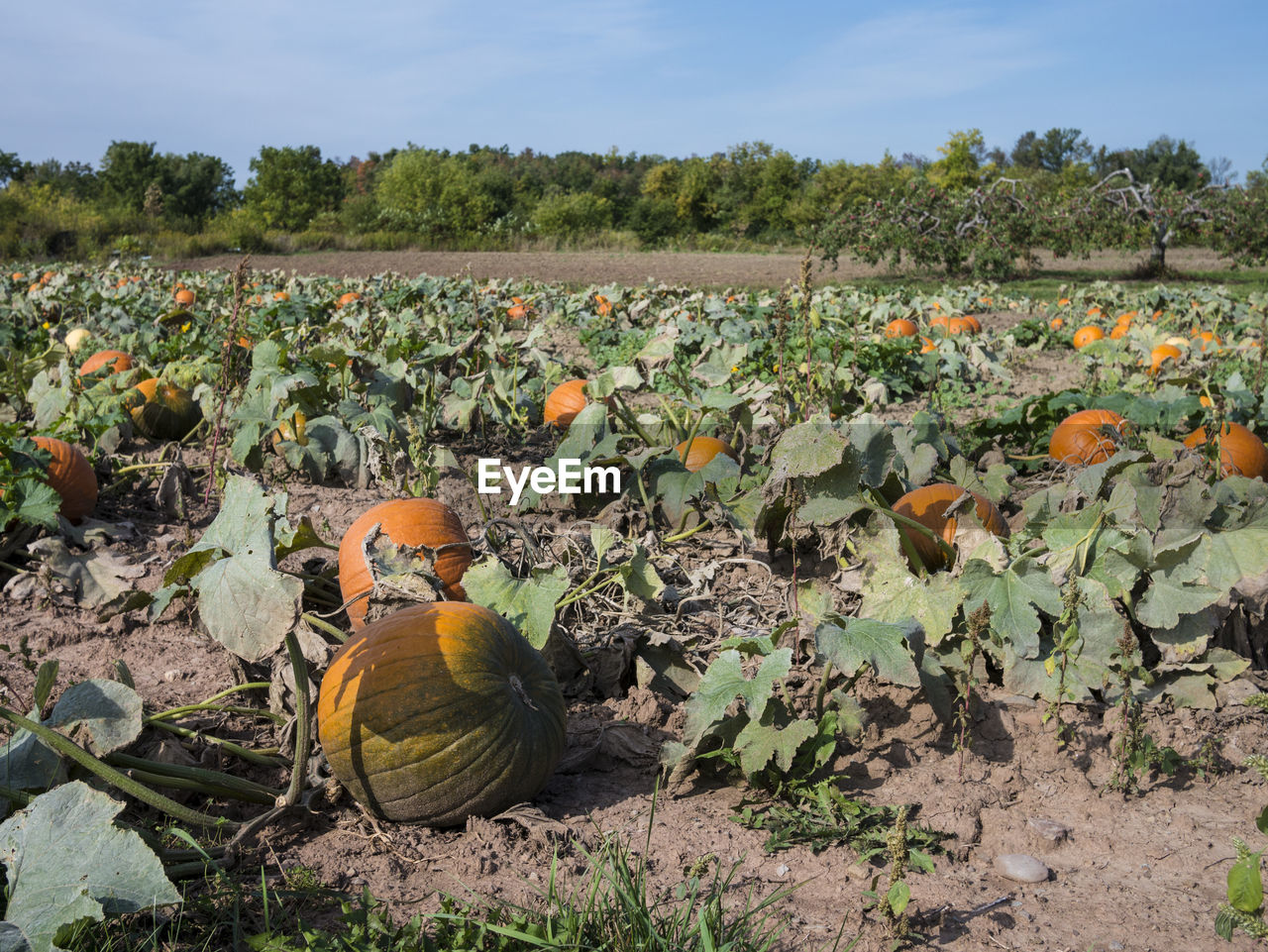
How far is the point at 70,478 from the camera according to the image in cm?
407

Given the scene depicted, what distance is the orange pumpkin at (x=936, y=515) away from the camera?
10.5 ft

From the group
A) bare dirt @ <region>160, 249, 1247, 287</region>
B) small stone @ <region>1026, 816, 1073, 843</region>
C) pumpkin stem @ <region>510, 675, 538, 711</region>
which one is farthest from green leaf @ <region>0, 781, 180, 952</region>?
bare dirt @ <region>160, 249, 1247, 287</region>

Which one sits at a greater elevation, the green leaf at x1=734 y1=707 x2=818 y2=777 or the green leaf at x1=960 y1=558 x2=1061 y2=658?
the green leaf at x1=960 y1=558 x2=1061 y2=658

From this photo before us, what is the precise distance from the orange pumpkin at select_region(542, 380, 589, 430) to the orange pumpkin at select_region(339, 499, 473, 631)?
1872 millimetres

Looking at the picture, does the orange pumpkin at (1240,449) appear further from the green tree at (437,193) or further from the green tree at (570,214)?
the green tree at (570,214)

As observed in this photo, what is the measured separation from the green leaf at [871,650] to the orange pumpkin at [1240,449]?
8.56 feet

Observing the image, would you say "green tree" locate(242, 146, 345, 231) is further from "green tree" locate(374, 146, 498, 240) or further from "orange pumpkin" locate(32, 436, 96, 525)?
"orange pumpkin" locate(32, 436, 96, 525)

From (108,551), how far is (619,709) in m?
2.22

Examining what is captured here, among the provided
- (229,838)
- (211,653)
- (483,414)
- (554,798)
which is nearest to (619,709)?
(554,798)

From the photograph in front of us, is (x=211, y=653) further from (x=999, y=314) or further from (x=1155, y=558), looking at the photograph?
(x=999, y=314)

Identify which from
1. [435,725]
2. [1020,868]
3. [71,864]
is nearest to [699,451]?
[435,725]

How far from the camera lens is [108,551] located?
12.3 ft

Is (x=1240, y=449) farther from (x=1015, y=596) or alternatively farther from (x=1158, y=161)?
(x=1158, y=161)

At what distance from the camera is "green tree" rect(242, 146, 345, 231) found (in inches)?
2221
